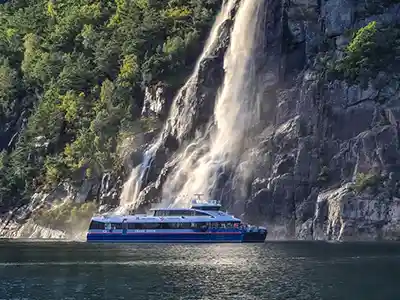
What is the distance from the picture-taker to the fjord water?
215ft

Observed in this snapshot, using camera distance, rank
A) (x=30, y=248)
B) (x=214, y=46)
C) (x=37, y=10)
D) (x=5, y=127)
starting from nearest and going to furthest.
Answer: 1. (x=30, y=248)
2. (x=214, y=46)
3. (x=5, y=127)
4. (x=37, y=10)

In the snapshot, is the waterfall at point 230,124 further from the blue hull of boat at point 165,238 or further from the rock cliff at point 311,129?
the blue hull of boat at point 165,238

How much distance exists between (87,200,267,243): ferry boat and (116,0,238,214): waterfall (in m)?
12.1

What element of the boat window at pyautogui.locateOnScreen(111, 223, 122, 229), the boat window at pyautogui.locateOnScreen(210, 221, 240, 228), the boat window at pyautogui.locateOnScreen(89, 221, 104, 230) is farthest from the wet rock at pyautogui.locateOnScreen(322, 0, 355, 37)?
the boat window at pyautogui.locateOnScreen(89, 221, 104, 230)

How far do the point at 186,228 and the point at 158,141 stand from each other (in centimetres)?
2386

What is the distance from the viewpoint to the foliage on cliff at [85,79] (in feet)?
467

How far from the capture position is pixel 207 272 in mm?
78000

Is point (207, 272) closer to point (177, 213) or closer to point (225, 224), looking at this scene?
point (225, 224)

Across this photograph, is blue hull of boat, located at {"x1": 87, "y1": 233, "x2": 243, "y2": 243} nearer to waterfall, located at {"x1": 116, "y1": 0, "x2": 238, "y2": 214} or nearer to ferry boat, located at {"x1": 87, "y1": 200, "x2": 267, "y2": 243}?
ferry boat, located at {"x1": 87, "y1": 200, "x2": 267, "y2": 243}

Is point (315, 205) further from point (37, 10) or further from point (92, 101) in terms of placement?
point (37, 10)

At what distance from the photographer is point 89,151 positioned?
463ft

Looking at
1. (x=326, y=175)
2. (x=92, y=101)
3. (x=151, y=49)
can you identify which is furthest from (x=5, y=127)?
(x=326, y=175)

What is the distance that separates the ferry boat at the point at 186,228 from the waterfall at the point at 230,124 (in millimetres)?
8244

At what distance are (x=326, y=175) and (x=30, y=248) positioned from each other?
36651 millimetres
